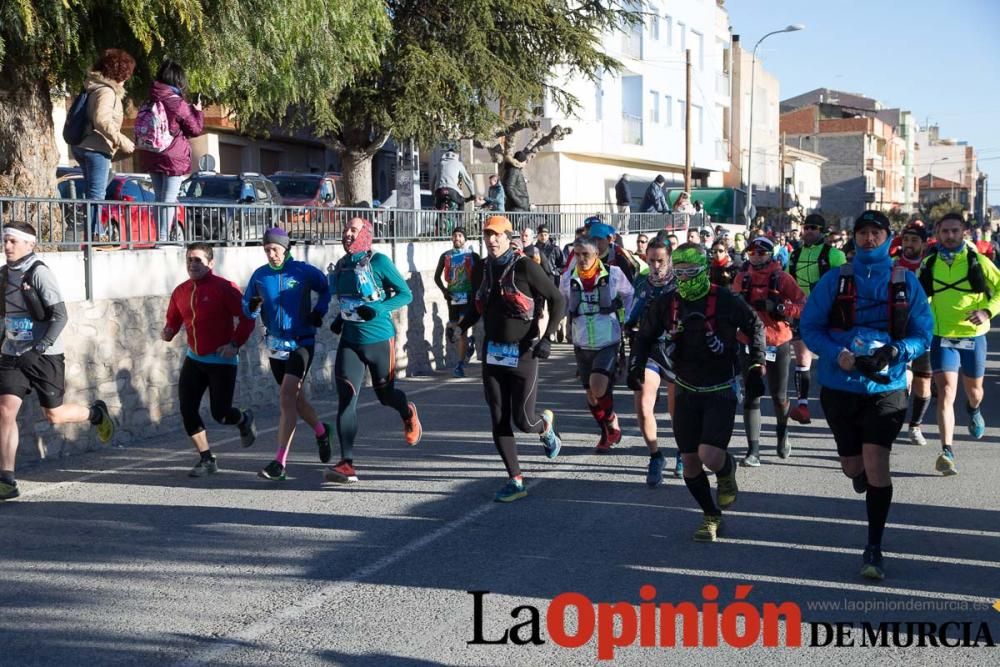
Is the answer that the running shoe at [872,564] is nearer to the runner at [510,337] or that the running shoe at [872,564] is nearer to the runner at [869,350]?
the runner at [869,350]

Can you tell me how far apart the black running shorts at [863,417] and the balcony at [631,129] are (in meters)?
36.1

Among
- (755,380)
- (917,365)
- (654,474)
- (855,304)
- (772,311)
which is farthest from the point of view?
(917,365)

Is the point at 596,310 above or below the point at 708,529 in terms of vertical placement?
above

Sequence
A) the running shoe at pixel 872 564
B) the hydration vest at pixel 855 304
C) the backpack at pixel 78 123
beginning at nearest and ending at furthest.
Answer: the running shoe at pixel 872 564 < the hydration vest at pixel 855 304 < the backpack at pixel 78 123

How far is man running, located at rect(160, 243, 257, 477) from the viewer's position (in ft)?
28.7

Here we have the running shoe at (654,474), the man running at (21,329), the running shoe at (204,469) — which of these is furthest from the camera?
the running shoe at (204,469)

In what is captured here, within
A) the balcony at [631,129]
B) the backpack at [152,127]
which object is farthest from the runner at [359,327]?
the balcony at [631,129]

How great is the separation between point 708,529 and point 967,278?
12.3 feet

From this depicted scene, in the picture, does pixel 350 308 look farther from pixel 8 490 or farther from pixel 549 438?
pixel 8 490

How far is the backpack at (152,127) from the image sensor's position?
11.8m

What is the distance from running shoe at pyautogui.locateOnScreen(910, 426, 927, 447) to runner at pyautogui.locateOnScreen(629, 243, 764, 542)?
3.76m

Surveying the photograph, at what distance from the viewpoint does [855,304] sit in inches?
255

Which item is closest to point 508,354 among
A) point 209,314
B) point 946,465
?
point 209,314

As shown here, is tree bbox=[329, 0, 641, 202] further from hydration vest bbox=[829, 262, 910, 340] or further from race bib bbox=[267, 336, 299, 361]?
hydration vest bbox=[829, 262, 910, 340]
